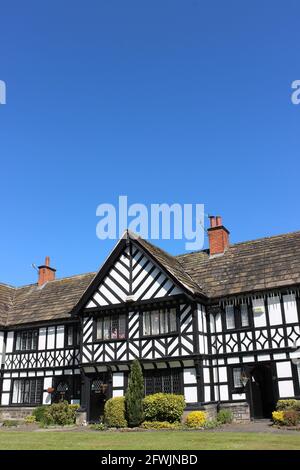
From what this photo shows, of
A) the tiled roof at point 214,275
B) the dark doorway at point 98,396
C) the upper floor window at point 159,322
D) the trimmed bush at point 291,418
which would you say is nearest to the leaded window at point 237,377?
the upper floor window at point 159,322

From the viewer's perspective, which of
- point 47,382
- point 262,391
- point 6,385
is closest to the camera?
point 262,391

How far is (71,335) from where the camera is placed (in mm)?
29406

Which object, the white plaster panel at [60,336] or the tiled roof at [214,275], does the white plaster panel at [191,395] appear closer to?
the tiled roof at [214,275]

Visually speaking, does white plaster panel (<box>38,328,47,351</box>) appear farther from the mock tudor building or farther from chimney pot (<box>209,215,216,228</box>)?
chimney pot (<box>209,215,216,228</box>)

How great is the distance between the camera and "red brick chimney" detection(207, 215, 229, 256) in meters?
Result: 29.1

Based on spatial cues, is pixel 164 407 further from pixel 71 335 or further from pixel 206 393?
pixel 71 335

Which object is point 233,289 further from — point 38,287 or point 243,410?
point 38,287

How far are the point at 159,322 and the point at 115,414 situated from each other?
504cm

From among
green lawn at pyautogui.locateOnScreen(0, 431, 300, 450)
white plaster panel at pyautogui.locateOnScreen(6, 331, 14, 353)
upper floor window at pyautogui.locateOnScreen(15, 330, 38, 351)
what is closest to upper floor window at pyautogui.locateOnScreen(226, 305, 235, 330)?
green lawn at pyautogui.locateOnScreen(0, 431, 300, 450)

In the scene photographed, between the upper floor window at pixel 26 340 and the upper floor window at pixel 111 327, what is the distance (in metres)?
6.18

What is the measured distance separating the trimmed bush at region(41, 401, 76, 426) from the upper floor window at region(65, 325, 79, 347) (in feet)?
15.6

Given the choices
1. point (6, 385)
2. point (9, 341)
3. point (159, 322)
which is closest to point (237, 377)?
point (159, 322)

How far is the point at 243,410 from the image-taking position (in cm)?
2289
